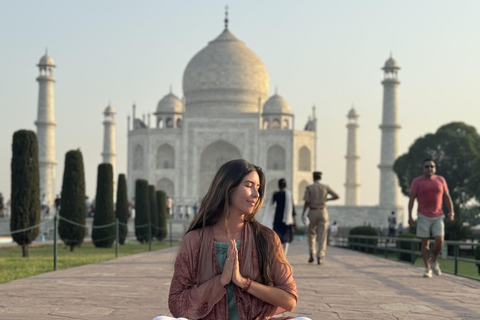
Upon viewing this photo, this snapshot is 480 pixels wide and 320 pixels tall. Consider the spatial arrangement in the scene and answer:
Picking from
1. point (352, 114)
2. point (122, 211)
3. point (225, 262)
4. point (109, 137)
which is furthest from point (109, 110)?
point (225, 262)

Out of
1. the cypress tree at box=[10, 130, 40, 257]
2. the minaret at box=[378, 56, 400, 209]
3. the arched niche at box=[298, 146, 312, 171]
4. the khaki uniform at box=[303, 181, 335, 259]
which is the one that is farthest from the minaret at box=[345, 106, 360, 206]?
the khaki uniform at box=[303, 181, 335, 259]

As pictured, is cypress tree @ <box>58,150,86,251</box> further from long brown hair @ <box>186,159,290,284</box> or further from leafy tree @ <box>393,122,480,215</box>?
leafy tree @ <box>393,122,480,215</box>

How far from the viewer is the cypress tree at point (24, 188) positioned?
1358cm

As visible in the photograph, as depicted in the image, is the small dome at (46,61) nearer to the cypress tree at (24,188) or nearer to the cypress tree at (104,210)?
the cypress tree at (104,210)

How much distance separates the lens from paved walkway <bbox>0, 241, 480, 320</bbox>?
17.2 ft

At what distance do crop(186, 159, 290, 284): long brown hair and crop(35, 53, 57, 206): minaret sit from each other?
37.3 metres

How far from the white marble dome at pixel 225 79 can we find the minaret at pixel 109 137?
464cm

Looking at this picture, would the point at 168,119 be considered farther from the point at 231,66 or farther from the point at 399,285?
the point at 399,285

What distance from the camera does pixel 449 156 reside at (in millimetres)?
37375

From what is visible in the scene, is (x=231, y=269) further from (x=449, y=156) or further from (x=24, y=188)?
(x=449, y=156)

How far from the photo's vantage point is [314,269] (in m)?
9.84

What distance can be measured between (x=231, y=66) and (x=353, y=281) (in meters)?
39.4

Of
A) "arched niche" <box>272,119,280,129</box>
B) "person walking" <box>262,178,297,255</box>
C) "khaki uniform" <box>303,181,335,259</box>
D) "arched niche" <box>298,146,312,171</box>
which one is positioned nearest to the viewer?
"person walking" <box>262,178,297,255</box>

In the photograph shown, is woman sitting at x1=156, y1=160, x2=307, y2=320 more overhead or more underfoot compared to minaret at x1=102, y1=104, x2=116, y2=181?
more underfoot
